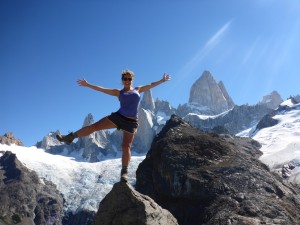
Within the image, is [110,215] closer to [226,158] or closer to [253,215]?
[253,215]

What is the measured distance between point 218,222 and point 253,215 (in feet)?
10.8

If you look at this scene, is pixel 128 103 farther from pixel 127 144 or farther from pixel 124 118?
pixel 127 144

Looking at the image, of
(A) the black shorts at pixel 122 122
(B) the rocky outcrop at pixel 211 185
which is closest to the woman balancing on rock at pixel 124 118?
(A) the black shorts at pixel 122 122

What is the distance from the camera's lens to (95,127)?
50.5 feet

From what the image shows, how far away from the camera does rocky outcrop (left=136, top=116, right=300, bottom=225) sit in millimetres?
39875

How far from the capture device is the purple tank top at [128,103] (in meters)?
15.8

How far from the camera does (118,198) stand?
16250 millimetres

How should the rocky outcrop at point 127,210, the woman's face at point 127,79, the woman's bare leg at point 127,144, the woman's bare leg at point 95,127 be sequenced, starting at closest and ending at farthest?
the woman's bare leg at point 95,127 → the rocky outcrop at point 127,210 → the woman's bare leg at point 127,144 → the woman's face at point 127,79

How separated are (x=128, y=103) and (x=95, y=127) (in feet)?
5.18

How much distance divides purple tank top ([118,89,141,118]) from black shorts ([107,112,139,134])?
0.52 feet

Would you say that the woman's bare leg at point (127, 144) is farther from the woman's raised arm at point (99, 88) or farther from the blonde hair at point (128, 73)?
the blonde hair at point (128, 73)

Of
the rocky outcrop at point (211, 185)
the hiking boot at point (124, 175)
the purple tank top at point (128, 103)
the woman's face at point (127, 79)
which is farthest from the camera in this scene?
the rocky outcrop at point (211, 185)

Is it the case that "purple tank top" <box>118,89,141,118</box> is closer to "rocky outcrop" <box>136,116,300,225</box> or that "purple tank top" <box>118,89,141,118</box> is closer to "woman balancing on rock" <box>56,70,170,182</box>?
"woman balancing on rock" <box>56,70,170,182</box>

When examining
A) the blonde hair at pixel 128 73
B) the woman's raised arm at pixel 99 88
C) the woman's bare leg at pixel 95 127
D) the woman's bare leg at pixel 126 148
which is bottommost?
the woman's bare leg at pixel 126 148
